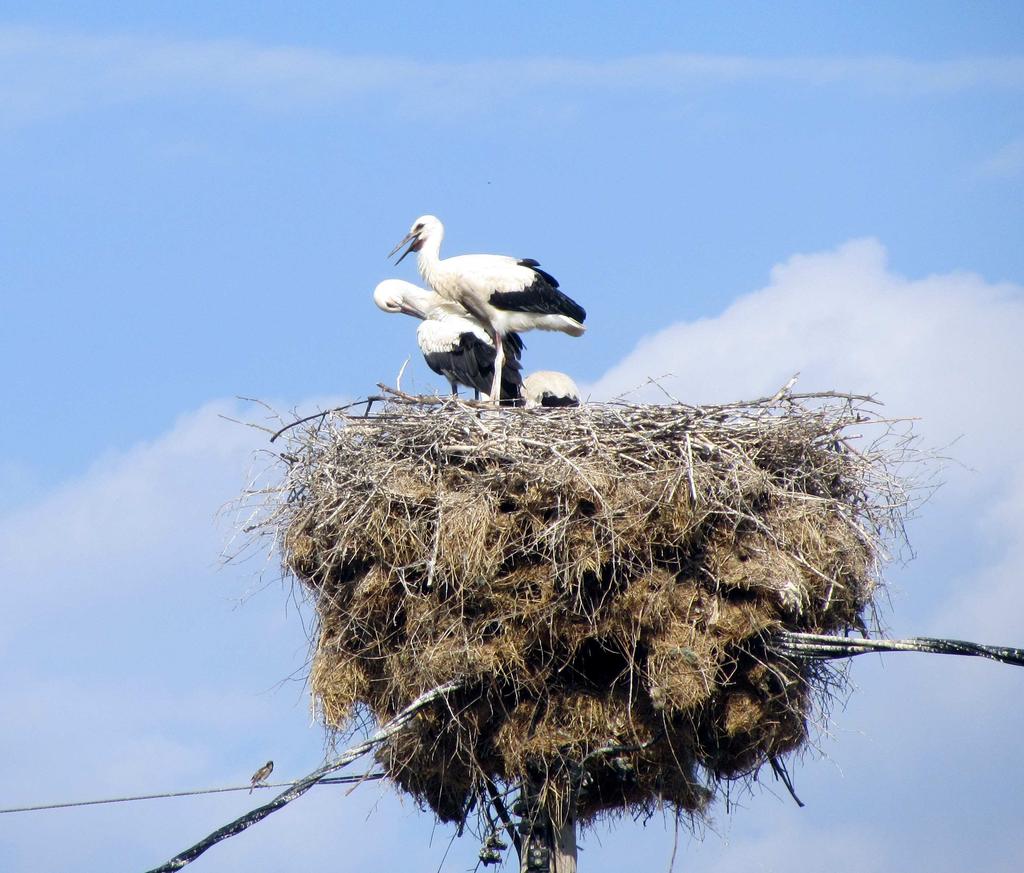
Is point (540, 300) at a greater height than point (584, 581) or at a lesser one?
greater

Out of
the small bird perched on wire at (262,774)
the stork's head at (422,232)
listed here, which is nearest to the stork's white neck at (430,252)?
the stork's head at (422,232)

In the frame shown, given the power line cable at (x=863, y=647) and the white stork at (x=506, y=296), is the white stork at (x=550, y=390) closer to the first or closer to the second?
the white stork at (x=506, y=296)

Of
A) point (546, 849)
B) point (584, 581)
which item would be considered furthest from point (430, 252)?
point (546, 849)

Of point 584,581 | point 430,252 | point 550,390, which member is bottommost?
point 584,581

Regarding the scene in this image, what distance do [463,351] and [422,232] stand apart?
47.4 inches

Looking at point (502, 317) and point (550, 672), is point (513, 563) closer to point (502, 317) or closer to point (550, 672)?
point (550, 672)

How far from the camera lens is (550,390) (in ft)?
41.5

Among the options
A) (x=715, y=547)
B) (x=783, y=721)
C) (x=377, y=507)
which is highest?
(x=377, y=507)

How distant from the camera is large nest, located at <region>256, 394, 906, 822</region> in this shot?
31.3ft

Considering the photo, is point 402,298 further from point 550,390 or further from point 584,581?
point 584,581

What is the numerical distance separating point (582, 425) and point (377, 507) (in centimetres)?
128

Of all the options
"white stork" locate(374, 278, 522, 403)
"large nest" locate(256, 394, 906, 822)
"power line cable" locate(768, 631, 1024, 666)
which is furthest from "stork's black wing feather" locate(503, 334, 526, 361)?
"power line cable" locate(768, 631, 1024, 666)

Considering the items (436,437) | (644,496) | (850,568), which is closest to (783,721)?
(850,568)

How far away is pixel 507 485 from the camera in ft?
Answer: 32.0
